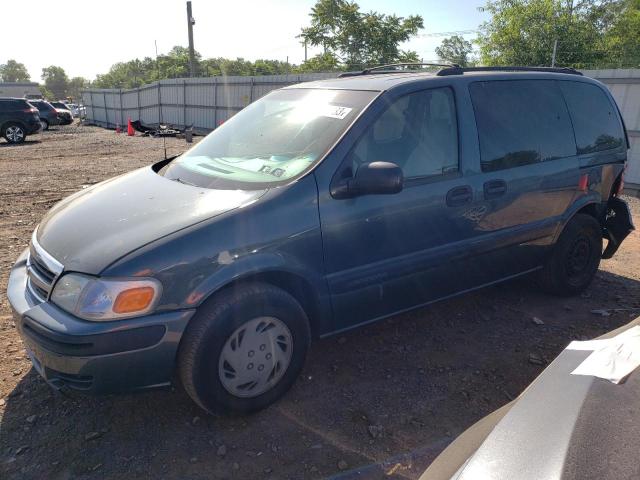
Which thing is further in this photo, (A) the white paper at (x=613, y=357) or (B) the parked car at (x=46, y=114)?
(B) the parked car at (x=46, y=114)

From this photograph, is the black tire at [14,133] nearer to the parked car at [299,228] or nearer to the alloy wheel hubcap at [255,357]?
the parked car at [299,228]

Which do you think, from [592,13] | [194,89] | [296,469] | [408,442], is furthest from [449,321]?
[592,13]

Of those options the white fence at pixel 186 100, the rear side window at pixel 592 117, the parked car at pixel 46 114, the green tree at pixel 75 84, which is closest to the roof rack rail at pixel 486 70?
the rear side window at pixel 592 117

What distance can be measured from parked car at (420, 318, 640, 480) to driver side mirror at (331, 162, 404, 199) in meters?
1.35

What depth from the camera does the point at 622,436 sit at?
3.98 ft

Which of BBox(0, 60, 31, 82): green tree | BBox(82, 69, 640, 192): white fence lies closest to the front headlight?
BBox(82, 69, 640, 192): white fence

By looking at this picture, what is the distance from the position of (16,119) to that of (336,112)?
744 inches

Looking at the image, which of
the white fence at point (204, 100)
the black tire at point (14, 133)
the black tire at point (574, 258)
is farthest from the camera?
the black tire at point (14, 133)

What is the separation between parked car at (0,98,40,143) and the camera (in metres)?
17.8

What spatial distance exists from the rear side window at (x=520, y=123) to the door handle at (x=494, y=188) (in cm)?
10

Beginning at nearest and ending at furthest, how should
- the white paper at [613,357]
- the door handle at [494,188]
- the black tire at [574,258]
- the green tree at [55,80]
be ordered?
the white paper at [613,357]
the door handle at [494,188]
the black tire at [574,258]
the green tree at [55,80]

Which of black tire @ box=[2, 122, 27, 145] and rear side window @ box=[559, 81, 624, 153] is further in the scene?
black tire @ box=[2, 122, 27, 145]

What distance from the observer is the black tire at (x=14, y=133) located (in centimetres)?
1805

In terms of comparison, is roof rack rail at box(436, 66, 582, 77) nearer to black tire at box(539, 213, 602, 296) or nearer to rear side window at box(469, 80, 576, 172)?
rear side window at box(469, 80, 576, 172)
